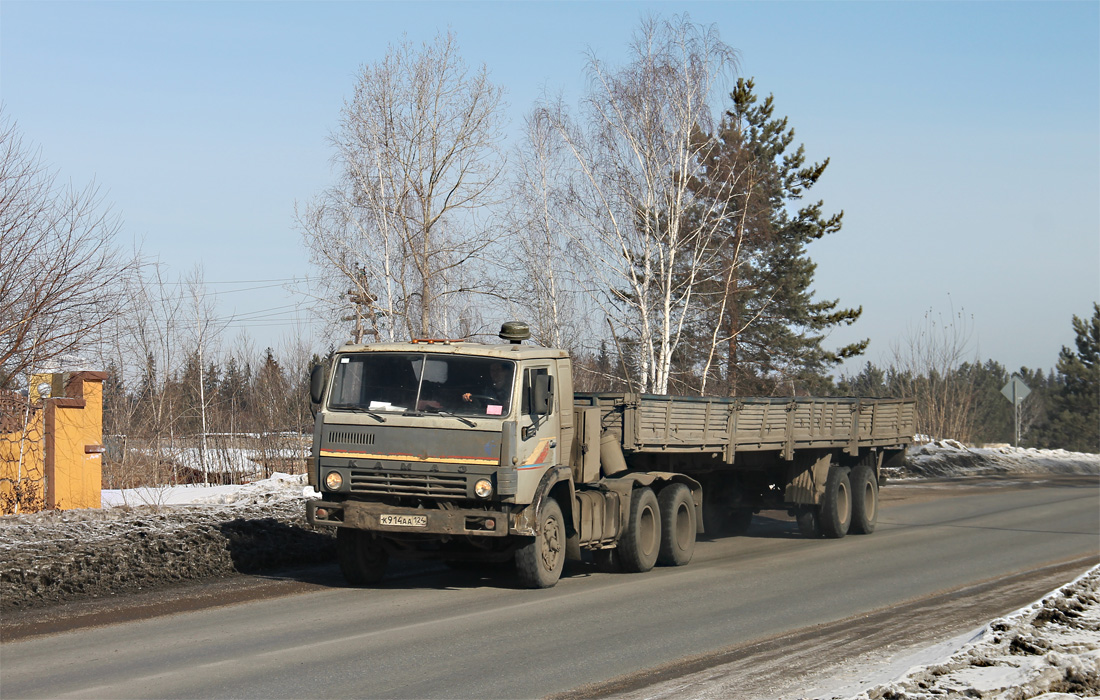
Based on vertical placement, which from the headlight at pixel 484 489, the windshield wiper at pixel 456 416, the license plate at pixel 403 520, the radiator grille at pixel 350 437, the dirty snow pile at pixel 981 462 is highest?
the windshield wiper at pixel 456 416

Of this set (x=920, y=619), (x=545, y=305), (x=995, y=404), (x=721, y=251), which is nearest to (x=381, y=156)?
(x=545, y=305)

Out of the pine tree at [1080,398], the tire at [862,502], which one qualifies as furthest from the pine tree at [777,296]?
the pine tree at [1080,398]

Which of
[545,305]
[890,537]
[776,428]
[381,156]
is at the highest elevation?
[381,156]

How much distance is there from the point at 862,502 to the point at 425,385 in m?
9.48

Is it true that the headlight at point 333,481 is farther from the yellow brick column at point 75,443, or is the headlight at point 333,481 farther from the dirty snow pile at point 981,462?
the dirty snow pile at point 981,462

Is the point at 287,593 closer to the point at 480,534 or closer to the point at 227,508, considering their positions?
the point at 480,534

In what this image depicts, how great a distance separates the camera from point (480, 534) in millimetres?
10102

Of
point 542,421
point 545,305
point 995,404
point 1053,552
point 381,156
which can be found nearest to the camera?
point 542,421

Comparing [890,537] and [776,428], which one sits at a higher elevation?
[776,428]

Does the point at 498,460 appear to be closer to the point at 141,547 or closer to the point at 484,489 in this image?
the point at 484,489

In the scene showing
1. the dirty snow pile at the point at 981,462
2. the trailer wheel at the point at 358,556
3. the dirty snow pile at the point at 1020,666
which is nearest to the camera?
the dirty snow pile at the point at 1020,666

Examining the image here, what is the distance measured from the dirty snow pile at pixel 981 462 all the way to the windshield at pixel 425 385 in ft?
75.5

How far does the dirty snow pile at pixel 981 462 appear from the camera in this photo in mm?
32688

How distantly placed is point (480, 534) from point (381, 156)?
781 inches
